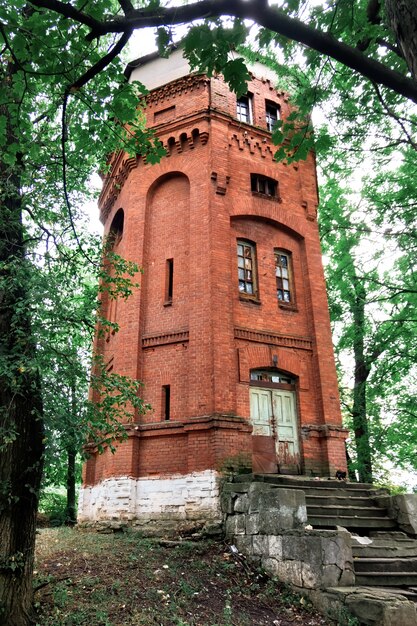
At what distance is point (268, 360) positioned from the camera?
1205 centimetres

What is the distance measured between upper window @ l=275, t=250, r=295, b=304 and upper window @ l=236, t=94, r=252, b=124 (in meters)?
4.41

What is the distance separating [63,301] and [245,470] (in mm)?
6231

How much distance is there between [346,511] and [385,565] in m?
1.55

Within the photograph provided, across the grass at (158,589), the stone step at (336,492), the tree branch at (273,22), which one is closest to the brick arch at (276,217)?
the stone step at (336,492)

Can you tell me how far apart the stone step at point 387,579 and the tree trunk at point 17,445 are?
15.2 ft

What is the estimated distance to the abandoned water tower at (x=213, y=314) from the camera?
10812 mm

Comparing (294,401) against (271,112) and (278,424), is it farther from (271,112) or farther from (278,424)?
(271,112)

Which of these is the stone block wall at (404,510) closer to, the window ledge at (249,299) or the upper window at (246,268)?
the window ledge at (249,299)

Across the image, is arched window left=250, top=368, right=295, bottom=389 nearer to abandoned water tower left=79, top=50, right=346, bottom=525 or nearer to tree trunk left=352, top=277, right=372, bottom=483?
abandoned water tower left=79, top=50, right=346, bottom=525

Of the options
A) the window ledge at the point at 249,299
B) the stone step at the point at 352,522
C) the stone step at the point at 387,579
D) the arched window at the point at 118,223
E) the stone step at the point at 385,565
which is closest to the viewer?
the stone step at the point at 387,579

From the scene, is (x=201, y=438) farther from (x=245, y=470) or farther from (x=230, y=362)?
(x=230, y=362)

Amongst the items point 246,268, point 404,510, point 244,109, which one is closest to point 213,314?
point 246,268

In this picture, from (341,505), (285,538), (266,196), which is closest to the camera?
(285,538)

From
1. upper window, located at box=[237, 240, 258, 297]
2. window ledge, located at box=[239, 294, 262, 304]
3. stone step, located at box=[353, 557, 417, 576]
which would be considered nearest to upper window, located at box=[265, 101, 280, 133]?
upper window, located at box=[237, 240, 258, 297]
